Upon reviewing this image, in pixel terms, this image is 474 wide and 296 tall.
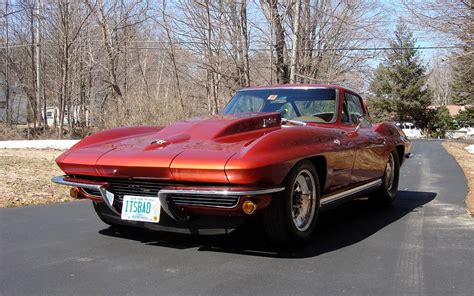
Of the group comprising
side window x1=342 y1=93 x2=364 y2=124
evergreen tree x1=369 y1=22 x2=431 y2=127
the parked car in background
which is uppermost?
evergreen tree x1=369 y1=22 x2=431 y2=127

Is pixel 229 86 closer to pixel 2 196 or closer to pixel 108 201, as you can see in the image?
pixel 2 196

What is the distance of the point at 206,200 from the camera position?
3.71 metres

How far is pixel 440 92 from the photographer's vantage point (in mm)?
87875

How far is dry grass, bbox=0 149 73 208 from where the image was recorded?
7.30 m

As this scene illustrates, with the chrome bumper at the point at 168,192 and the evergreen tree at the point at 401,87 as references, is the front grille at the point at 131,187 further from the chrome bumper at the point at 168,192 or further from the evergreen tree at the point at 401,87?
the evergreen tree at the point at 401,87

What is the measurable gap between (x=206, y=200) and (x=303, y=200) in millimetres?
1048

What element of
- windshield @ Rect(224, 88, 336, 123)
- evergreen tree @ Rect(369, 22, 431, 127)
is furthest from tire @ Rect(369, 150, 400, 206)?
evergreen tree @ Rect(369, 22, 431, 127)

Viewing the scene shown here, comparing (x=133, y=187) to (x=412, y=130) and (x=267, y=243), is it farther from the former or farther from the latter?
(x=412, y=130)

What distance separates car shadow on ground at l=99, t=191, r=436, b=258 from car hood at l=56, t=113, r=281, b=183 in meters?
0.73

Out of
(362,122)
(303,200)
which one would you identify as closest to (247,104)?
(362,122)

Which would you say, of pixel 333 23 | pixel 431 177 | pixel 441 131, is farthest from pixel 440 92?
pixel 431 177

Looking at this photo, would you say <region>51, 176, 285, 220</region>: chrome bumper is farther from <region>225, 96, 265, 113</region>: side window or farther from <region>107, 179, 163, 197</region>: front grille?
<region>225, 96, 265, 113</region>: side window

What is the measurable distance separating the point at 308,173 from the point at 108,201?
1.74 metres

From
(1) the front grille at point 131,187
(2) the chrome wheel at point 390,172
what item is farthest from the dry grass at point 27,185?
(2) the chrome wheel at point 390,172
